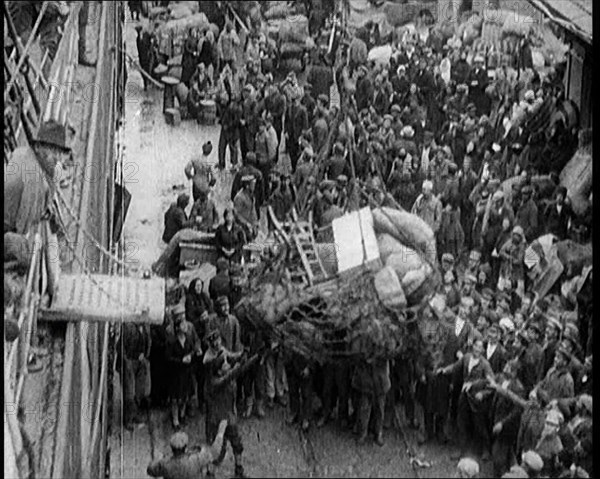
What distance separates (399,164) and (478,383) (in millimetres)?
1626

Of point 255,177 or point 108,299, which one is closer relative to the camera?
point 108,299

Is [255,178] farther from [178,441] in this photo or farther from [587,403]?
[587,403]

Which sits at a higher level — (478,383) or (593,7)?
(593,7)

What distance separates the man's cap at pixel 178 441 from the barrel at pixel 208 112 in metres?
2.16

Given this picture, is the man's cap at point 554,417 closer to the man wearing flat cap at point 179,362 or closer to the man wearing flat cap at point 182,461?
the man wearing flat cap at point 182,461

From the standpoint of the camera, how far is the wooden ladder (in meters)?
7.82

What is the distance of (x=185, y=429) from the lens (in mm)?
7828

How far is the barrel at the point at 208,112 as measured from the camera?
7.91 m

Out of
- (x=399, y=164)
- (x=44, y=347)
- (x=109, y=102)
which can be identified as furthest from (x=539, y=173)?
(x=44, y=347)

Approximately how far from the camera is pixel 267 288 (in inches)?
308

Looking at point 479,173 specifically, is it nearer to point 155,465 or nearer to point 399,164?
point 399,164

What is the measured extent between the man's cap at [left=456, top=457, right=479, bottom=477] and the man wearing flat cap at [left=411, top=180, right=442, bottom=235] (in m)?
1.61


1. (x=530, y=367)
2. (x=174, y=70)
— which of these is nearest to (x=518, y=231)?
(x=530, y=367)

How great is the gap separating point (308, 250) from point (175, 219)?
0.94 m
